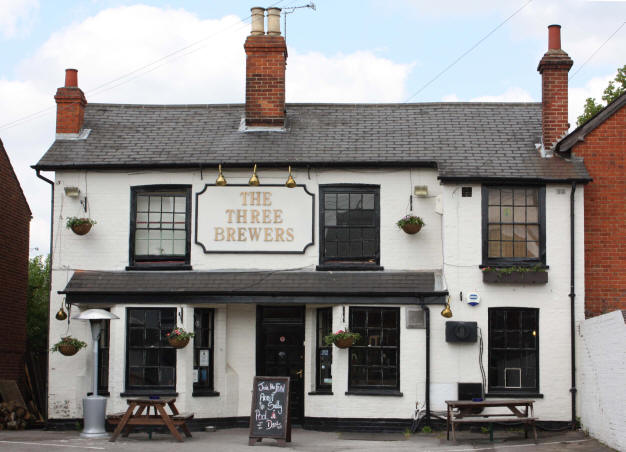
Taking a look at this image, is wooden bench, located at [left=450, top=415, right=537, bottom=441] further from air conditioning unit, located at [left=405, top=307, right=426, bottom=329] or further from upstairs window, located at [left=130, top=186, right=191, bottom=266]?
upstairs window, located at [left=130, top=186, right=191, bottom=266]

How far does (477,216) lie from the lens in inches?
708

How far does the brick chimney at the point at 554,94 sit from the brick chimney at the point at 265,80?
5838 millimetres

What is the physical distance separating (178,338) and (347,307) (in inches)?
137

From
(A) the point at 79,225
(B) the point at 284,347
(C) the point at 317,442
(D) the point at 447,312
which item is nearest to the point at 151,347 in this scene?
(B) the point at 284,347

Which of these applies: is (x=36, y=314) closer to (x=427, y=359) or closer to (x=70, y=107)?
(x=70, y=107)

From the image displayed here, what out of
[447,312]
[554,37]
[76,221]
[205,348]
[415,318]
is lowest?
[205,348]

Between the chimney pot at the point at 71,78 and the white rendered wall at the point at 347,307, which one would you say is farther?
the chimney pot at the point at 71,78

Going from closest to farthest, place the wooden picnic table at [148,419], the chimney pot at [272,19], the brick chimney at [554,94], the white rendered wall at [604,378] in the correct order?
the white rendered wall at [604,378], the wooden picnic table at [148,419], the brick chimney at [554,94], the chimney pot at [272,19]

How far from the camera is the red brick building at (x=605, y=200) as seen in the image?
59.1 feet

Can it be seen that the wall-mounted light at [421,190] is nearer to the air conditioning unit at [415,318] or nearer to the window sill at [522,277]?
the window sill at [522,277]

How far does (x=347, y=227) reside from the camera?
18.7 metres

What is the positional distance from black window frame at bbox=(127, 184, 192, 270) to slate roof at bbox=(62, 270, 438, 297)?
0.19 m

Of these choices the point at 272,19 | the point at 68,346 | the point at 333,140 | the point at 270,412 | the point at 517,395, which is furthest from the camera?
the point at 272,19

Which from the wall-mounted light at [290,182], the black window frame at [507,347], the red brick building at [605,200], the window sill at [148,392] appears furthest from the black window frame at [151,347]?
the red brick building at [605,200]
